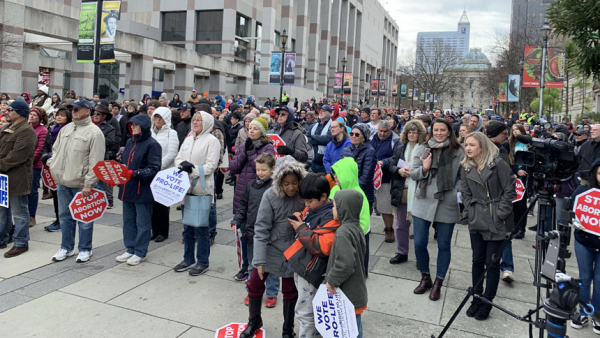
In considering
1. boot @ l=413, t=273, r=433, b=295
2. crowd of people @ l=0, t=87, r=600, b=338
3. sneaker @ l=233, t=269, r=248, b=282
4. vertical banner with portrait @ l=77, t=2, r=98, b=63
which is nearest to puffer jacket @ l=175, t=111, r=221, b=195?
crowd of people @ l=0, t=87, r=600, b=338

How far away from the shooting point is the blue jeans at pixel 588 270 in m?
4.50

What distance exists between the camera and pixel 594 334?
4.52m

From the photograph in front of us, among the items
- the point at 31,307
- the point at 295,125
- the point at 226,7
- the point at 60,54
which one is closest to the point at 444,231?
the point at 295,125

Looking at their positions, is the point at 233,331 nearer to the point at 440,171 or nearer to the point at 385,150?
the point at 440,171

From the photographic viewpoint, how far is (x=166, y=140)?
679 centimetres

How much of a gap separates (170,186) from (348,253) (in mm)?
3214

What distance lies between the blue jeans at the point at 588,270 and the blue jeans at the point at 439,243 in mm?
1325

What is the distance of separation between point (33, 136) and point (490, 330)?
6.47 metres

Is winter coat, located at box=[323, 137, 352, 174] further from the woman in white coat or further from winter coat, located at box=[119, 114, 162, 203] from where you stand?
winter coat, located at box=[119, 114, 162, 203]

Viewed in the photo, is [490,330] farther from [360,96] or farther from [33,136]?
[360,96]

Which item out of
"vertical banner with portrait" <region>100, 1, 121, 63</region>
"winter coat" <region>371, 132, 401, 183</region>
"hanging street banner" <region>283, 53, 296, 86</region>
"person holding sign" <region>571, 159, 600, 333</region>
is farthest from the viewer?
"hanging street banner" <region>283, 53, 296, 86</region>

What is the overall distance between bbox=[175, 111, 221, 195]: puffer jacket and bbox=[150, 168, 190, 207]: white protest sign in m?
0.16

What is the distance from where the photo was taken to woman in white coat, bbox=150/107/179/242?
664 centimetres

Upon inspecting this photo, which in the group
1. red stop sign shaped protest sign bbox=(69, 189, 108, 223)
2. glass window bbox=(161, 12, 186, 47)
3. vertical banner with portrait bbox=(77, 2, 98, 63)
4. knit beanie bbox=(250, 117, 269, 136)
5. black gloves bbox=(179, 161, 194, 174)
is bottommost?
red stop sign shaped protest sign bbox=(69, 189, 108, 223)
